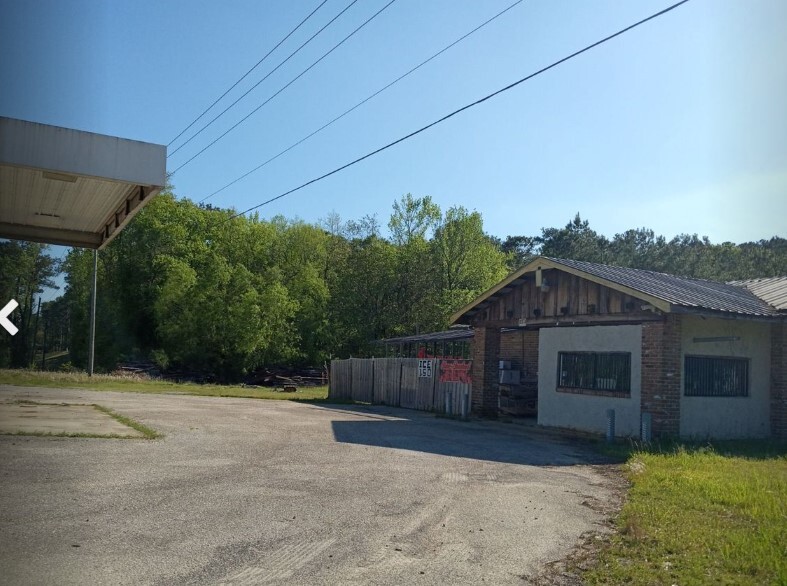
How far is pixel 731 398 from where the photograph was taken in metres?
17.2

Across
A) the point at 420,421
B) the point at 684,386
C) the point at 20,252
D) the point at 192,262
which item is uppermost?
the point at 192,262

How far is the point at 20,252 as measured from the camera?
1450 cm

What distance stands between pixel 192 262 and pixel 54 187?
43853 mm

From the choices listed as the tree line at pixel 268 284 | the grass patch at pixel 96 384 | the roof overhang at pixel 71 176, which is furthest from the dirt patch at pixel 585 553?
the tree line at pixel 268 284

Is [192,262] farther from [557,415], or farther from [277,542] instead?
[277,542]

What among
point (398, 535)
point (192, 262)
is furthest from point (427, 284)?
point (398, 535)

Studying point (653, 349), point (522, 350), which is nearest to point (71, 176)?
point (653, 349)

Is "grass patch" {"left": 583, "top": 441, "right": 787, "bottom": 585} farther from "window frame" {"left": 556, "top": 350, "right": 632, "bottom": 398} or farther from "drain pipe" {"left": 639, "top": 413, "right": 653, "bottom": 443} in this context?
A: "window frame" {"left": 556, "top": 350, "right": 632, "bottom": 398}

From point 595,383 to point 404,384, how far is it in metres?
10.3

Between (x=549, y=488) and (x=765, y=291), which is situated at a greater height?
(x=765, y=291)

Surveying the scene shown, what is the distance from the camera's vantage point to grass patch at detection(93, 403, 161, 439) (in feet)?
46.3

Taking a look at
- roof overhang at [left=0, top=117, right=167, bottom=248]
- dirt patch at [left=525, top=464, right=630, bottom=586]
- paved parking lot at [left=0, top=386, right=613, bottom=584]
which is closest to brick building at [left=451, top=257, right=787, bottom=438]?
paved parking lot at [left=0, top=386, right=613, bottom=584]

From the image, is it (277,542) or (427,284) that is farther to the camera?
(427,284)

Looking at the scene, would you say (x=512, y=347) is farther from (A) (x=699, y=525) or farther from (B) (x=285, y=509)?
(B) (x=285, y=509)
